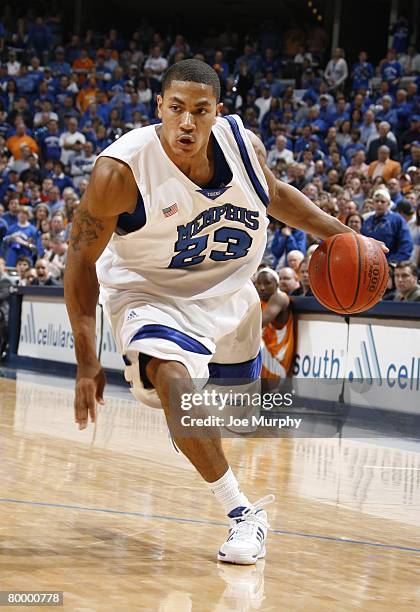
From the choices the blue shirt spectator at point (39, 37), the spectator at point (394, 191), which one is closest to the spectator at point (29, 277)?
the spectator at point (394, 191)

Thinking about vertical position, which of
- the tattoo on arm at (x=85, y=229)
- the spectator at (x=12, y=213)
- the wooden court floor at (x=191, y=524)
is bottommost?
the wooden court floor at (x=191, y=524)

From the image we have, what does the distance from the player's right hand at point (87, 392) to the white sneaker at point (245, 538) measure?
0.67 metres

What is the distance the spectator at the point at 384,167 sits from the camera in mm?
11117

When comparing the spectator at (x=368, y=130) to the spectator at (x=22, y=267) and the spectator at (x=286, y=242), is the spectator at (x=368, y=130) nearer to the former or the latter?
the spectator at (x=286, y=242)

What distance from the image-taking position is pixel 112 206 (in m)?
3.47

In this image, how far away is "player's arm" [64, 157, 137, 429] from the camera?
3.45m

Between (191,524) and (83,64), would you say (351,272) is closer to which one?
(191,524)

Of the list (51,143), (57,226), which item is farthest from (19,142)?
(57,226)

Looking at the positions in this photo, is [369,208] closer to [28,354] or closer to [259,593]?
[28,354]

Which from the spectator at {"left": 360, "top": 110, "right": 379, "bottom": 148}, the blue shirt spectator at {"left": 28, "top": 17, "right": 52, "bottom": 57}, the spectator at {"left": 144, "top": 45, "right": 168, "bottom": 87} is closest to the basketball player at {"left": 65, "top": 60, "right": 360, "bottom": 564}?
the spectator at {"left": 360, "top": 110, "right": 379, "bottom": 148}

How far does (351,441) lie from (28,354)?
18.9 ft

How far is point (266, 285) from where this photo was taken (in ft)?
27.9

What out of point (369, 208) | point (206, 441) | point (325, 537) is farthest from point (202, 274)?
point (369, 208)

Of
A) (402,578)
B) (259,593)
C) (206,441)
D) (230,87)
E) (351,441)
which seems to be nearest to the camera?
(259,593)
